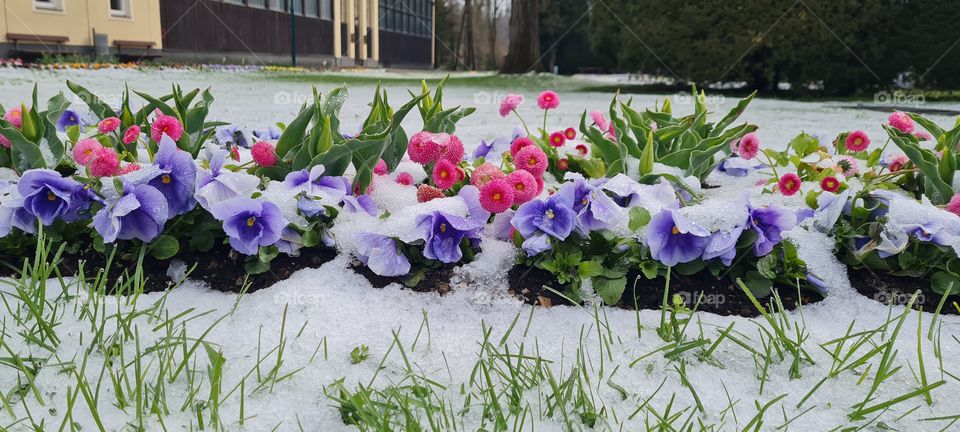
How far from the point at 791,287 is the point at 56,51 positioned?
1465 cm

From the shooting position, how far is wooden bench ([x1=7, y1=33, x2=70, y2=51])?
39.9ft

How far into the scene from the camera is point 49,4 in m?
12.7

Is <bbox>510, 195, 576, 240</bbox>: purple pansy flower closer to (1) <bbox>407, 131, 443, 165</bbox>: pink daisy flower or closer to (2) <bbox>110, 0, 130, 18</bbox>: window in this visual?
(1) <bbox>407, 131, 443, 165</bbox>: pink daisy flower

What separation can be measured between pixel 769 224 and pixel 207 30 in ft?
56.9

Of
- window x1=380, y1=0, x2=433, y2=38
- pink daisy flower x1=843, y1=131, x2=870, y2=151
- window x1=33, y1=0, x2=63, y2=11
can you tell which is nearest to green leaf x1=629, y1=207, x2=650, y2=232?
pink daisy flower x1=843, y1=131, x2=870, y2=151

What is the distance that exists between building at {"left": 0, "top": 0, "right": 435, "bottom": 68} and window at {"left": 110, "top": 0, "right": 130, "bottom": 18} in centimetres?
2

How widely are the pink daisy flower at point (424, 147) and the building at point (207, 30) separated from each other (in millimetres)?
13158

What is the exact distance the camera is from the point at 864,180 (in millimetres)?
2086

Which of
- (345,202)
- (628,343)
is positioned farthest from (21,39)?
(628,343)

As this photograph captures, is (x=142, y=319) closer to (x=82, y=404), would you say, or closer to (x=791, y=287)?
(x=82, y=404)

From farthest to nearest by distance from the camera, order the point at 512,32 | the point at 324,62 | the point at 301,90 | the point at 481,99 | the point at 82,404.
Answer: the point at 324,62 < the point at 512,32 < the point at 301,90 < the point at 481,99 < the point at 82,404

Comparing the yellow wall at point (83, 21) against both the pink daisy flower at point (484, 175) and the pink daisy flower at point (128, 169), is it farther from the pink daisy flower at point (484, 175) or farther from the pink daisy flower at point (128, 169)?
the pink daisy flower at point (484, 175)

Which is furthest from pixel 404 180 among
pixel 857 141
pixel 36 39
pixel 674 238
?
pixel 36 39

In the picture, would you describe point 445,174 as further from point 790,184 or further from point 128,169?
point 790,184
